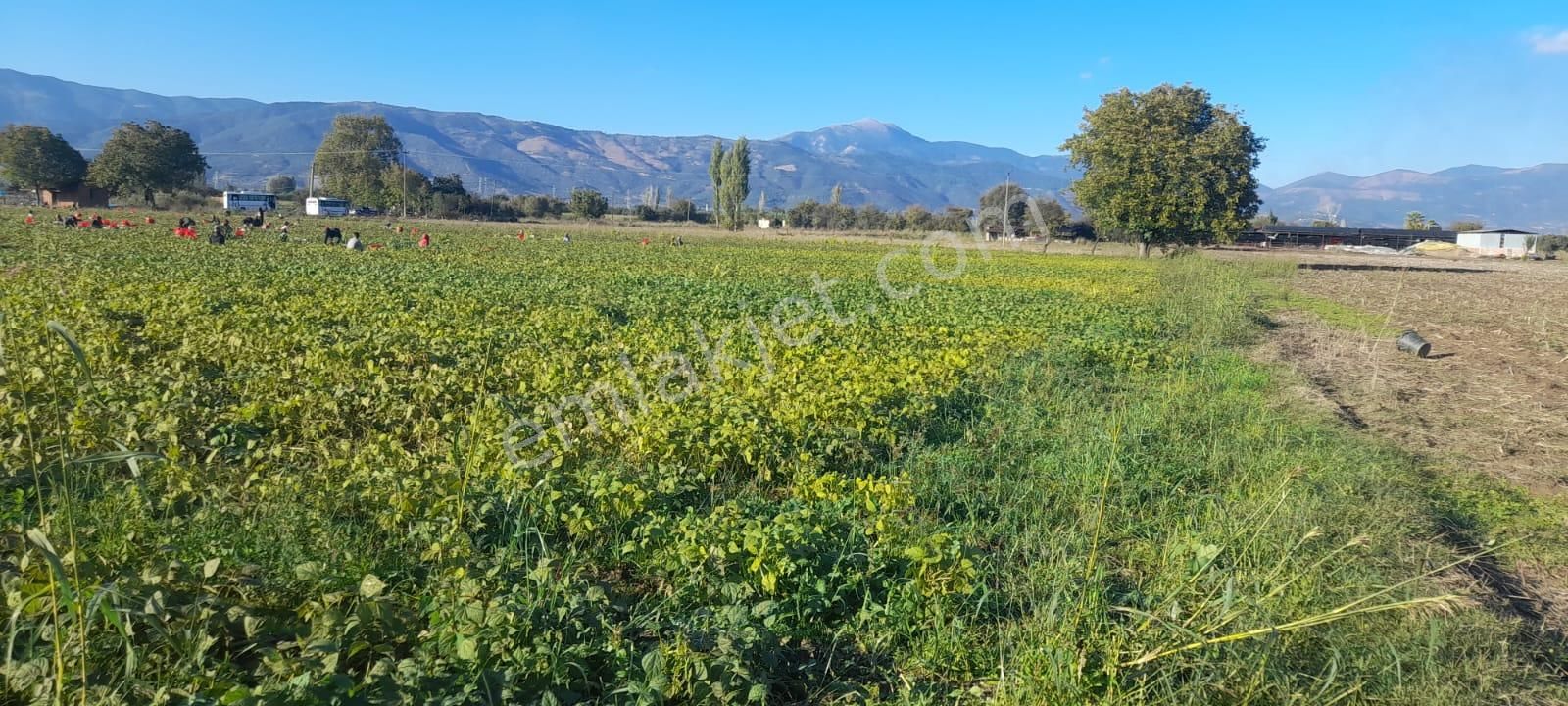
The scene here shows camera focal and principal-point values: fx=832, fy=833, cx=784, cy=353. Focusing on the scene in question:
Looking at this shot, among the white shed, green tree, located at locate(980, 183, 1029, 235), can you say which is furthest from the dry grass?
the white shed

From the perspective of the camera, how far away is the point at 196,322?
930 cm

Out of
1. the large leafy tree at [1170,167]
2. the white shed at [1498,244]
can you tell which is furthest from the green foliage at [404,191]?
the white shed at [1498,244]

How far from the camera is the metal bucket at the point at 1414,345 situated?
41.9 ft

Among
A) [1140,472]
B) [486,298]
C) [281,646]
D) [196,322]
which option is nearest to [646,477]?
[281,646]

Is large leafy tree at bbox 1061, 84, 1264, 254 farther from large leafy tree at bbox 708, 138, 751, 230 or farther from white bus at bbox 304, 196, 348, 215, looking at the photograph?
white bus at bbox 304, 196, 348, 215

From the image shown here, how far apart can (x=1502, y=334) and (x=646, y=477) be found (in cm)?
1769

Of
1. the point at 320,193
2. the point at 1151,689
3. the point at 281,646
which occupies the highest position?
the point at 320,193

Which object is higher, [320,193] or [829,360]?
[320,193]

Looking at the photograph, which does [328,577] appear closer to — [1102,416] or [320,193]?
[1102,416]

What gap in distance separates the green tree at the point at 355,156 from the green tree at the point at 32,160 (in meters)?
24.8

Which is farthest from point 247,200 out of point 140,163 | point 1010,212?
point 1010,212

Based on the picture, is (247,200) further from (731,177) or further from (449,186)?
(731,177)

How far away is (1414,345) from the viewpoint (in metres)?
12.8

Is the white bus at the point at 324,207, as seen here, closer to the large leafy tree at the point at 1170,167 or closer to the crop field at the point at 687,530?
the large leafy tree at the point at 1170,167
